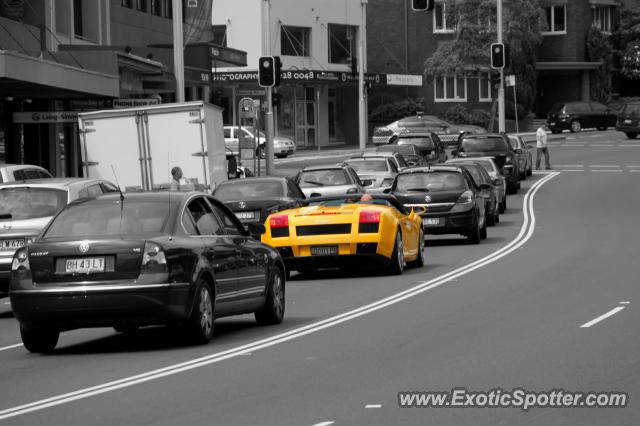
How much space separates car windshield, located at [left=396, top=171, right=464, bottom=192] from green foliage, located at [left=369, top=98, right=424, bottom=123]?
2079 inches

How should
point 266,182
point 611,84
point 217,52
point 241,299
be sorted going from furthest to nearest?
point 611,84, point 217,52, point 266,182, point 241,299

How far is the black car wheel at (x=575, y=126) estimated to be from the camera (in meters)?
77.8

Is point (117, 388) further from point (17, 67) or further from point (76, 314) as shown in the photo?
point (17, 67)

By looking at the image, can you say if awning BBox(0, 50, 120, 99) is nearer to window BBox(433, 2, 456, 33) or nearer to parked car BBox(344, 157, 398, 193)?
parked car BBox(344, 157, 398, 193)

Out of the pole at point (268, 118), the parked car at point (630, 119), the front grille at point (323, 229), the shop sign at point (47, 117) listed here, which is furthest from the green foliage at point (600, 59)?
the front grille at point (323, 229)

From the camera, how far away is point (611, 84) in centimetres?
8919

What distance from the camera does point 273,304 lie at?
1523 centimetres

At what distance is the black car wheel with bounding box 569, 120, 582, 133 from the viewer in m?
77.8

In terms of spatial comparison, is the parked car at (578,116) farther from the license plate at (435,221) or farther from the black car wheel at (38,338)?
the black car wheel at (38,338)

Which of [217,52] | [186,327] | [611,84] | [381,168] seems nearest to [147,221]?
[186,327]

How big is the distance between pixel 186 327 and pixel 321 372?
86.3 inches

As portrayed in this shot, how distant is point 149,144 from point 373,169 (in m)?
8.17

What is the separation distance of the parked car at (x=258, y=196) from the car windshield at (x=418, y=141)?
71.7 feet

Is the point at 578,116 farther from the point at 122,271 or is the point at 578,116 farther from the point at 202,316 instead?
the point at 122,271
